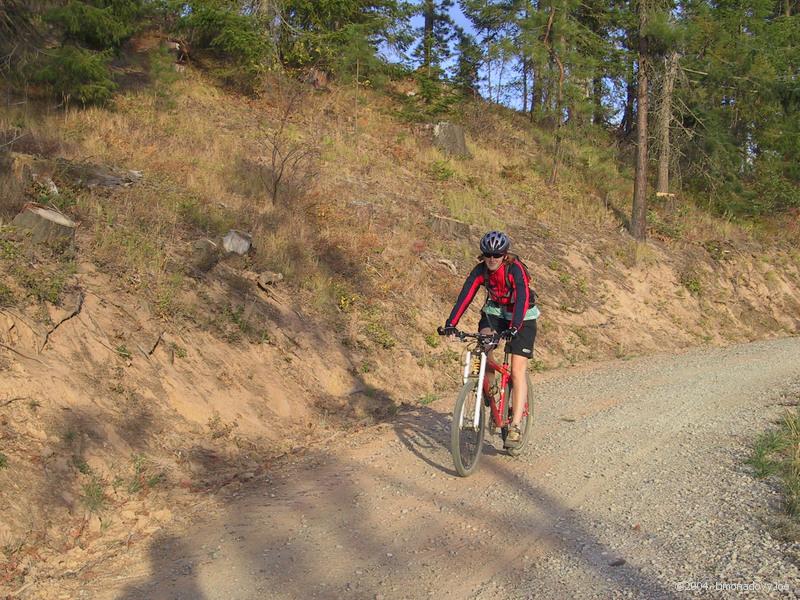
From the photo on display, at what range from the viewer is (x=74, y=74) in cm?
1394

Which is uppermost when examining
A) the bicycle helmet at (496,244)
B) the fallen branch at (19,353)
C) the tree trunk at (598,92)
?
the tree trunk at (598,92)

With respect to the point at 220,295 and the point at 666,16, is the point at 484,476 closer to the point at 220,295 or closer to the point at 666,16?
the point at 220,295

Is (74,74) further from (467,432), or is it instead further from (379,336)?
(467,432)

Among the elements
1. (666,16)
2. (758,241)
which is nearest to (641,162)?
(666,16)

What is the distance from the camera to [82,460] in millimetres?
5707

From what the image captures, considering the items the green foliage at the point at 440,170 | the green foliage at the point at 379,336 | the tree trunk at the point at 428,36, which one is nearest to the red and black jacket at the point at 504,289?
the green foliage at the point at 379,336

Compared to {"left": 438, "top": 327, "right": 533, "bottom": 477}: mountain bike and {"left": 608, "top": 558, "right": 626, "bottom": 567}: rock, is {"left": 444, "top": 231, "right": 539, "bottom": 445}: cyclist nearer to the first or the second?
{"left": 438, "top": 327, "right": 533, "bottom": 477}: mountain bike

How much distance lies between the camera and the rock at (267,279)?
393 inches

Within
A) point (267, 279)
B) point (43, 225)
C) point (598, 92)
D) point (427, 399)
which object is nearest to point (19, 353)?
point (43, 225)

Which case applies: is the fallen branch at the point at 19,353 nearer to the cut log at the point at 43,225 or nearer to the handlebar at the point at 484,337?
the cut log at the point at 43,225

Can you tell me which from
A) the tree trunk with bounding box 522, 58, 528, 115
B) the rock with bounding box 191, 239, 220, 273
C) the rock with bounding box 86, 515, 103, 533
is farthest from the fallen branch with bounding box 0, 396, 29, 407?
the tree trunk with bounding box 522, 58, 528, 115

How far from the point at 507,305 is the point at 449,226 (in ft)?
30.8

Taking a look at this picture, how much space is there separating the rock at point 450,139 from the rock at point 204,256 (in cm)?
1350

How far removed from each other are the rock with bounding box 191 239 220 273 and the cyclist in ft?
14.7
